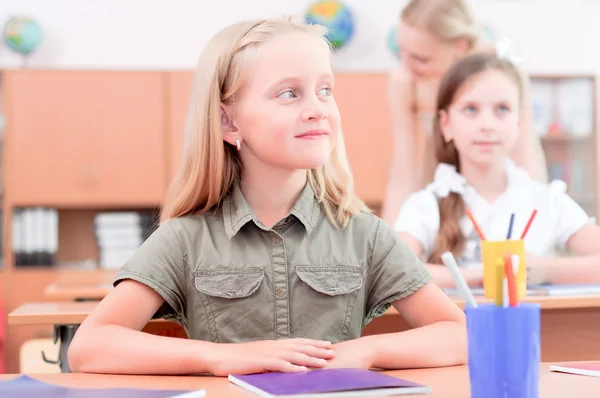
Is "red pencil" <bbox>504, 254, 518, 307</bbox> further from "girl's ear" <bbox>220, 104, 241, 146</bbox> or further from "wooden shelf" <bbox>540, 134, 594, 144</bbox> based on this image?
"wooden shelf" <bbox>540, 134, 594, 144</bbox>

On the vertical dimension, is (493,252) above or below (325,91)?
below

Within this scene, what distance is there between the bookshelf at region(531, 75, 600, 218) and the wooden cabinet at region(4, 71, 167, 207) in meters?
2.23

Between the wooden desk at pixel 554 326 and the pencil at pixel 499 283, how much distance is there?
1.03 meters

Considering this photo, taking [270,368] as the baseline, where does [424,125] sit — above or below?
above

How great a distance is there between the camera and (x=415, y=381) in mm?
1152

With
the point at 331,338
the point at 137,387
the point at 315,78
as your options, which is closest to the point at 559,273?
the point at 331,338

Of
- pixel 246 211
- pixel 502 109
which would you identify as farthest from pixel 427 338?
pixel 502 109

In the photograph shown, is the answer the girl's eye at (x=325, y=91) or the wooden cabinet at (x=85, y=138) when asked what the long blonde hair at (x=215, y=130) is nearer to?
the girl's eye at (x=325, y=91)

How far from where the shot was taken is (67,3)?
202 inches

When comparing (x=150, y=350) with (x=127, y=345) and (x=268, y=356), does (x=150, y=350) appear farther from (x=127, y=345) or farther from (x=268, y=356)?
(x=268, y=356)

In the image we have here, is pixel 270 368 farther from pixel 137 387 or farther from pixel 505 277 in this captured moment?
pixel 505 277

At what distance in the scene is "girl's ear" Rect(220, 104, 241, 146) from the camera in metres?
1.53

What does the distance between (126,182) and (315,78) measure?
3.61 m

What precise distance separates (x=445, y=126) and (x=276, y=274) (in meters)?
1.39
